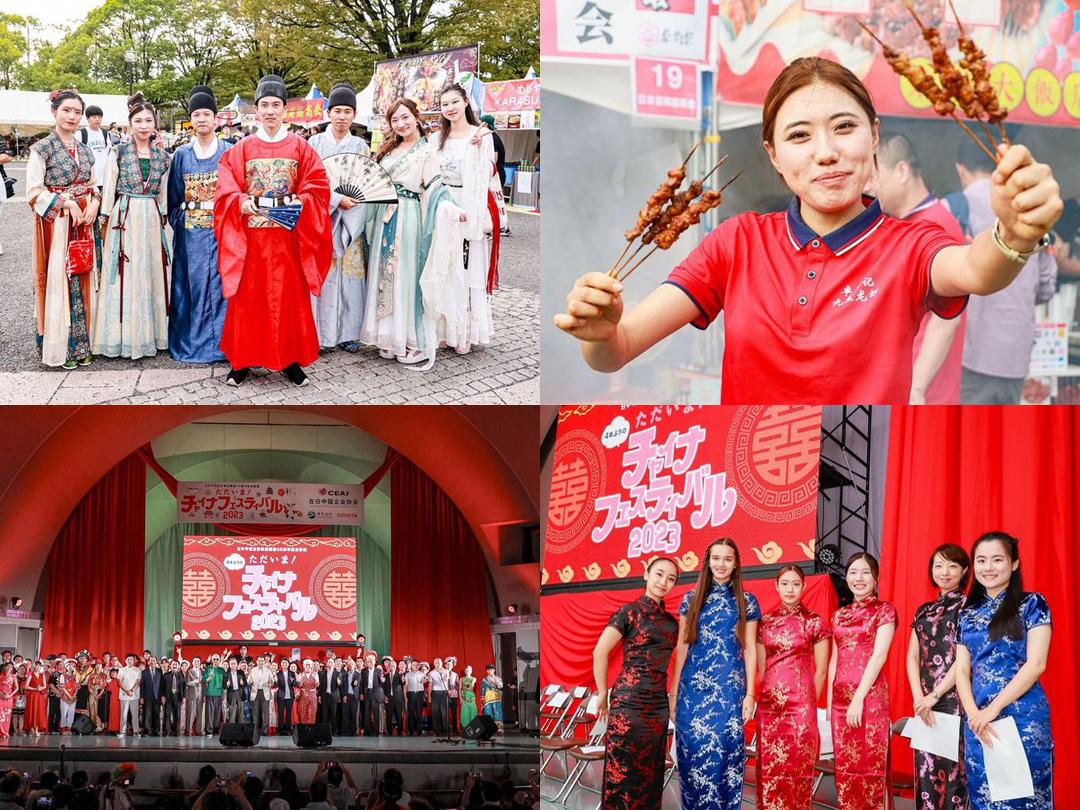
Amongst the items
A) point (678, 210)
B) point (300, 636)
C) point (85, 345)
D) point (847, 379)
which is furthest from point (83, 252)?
point (847, 379)

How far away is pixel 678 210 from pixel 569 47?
1.04m

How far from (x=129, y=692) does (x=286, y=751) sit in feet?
3.29

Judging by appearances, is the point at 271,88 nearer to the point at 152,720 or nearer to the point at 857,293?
the point at 857,293

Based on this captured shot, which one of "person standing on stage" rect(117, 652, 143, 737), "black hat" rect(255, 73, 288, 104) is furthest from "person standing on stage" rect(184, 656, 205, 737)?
"black hat" rect(255, 73, 288, 104)

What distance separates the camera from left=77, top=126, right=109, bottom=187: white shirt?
542cm

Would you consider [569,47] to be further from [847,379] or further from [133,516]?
[133,516]

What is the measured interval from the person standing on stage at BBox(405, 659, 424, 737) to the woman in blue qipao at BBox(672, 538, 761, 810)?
1734 millimetres

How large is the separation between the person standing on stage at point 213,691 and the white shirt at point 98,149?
248 centimetres

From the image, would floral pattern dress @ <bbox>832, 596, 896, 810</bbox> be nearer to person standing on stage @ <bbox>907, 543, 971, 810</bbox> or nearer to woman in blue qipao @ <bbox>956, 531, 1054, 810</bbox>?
person standing on stage @ <bbox>907, 543, 971, 810</bbox>

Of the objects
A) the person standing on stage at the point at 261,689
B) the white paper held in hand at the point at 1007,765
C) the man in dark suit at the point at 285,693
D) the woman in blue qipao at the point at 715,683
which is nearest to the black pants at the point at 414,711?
the man in dark suit at the point at 285,693

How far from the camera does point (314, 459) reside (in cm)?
643

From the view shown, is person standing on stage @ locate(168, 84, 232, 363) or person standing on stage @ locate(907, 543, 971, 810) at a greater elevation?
person standing on stage @ locate(168, 84, 232, 363)

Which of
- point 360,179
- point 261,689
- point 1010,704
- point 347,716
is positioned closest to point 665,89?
point 360,179

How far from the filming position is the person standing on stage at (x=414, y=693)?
6398mm
